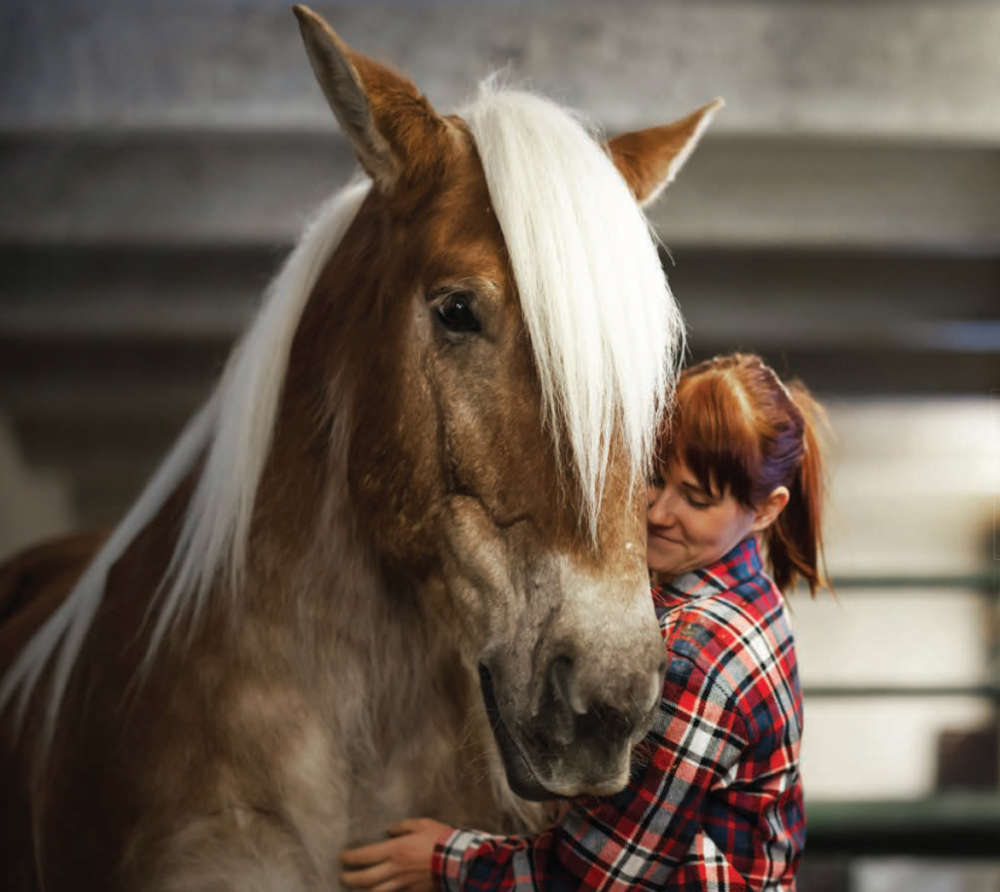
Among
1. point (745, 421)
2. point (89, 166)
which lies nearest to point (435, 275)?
point (745, 421)

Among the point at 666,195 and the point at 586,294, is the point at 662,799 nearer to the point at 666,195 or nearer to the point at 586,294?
the point at 586,294

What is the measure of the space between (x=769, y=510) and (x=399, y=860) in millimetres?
568

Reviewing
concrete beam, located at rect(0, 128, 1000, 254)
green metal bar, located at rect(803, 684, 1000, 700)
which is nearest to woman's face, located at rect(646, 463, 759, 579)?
green metal bar, located at rect(803, 684, 1000, 700)

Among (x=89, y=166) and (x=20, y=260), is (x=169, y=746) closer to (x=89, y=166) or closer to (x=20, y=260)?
(x=89, y=166)

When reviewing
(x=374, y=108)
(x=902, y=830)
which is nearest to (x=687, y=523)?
(x=374, y=108)

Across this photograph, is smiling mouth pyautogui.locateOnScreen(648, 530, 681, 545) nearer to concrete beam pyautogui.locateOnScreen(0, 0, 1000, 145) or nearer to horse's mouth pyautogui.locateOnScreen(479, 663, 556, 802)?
horse's mouth pyautogui.locateOnScreen(479, 663, 556, 802)

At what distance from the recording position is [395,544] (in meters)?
1.21

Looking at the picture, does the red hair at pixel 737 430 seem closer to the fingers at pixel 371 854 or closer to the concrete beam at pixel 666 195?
the fingers at pixel 371 854

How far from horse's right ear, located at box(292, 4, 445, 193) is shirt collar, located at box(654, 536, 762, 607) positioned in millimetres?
545

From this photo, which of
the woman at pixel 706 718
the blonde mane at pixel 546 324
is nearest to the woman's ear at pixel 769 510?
the woman at pixel 706 718

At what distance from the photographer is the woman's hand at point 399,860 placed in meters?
1.24

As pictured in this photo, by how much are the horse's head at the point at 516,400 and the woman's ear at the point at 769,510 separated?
0.19 metres

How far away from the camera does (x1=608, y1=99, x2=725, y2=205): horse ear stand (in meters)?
1.43

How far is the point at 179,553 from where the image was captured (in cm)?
140
